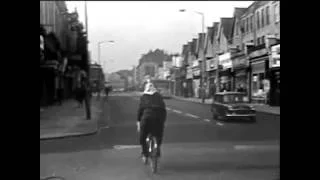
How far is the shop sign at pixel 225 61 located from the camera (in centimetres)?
5384

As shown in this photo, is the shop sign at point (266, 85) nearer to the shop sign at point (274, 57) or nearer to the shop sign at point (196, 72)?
the shop sign at point (274, 57)

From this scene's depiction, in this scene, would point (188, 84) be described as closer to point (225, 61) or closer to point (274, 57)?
point (225, 61)

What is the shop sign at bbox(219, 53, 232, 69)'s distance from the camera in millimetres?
53844

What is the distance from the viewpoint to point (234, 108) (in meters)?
22.6

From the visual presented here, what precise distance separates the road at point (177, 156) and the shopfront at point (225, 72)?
36.2 m

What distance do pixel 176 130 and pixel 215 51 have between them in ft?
160

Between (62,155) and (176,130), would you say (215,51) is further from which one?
(62,155)

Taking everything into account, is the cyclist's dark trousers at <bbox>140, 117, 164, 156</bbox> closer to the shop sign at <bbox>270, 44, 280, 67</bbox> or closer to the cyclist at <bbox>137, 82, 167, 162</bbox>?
the cyclist at <bbox>137, 82, 167, 162</bbox>

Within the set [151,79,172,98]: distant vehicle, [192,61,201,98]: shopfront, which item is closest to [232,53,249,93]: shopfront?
[151,79,172,98]: distant vehicle

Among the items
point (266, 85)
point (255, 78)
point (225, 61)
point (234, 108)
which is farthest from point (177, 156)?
point (225, 61)

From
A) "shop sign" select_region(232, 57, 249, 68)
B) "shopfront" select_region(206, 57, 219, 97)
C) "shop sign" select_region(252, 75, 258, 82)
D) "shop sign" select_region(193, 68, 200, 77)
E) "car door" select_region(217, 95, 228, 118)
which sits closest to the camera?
"car door" select_region(217, 95, 228, 118)

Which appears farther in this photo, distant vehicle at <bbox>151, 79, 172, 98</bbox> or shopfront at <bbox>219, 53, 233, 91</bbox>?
shopfront at <bbox>219, 53, 233, 91</bbox>

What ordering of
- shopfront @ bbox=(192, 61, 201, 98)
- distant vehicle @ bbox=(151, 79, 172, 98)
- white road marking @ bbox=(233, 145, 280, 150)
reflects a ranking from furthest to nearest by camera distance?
shopfront @ bbox=(192, 61, 201, 98), white road marking @ bbox=(233, 145, 280, 150), distant vehicle @ bbox=(151, 79, 172, 98)
